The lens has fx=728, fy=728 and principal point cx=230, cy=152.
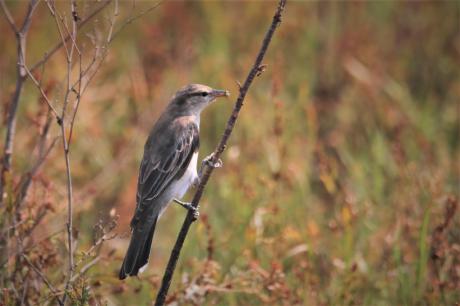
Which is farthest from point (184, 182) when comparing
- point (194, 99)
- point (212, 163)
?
point (212, 163)

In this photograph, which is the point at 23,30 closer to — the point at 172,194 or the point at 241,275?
the point at 172,194

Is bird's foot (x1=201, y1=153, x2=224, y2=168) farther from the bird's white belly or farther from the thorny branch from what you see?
the bird's white belly

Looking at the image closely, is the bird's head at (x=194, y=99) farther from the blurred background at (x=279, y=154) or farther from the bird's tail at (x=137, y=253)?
the bird's tail at (x=137, y=253)

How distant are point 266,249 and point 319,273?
1.66 feet

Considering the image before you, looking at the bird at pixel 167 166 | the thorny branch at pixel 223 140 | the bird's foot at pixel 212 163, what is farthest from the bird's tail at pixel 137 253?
the bird's foot at pixel 212 163

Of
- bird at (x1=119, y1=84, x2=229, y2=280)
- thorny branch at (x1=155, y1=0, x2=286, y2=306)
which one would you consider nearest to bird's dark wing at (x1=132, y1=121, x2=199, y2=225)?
bird at (x1=119, y1=84, x2=229, y2=280)

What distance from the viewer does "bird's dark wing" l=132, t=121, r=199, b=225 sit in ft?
16.6

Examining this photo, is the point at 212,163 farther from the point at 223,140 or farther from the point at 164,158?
the point at 164,158

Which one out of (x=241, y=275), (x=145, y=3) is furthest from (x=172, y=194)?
(x=145, y=3)

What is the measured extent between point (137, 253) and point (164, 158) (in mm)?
916

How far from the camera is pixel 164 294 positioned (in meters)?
4.11

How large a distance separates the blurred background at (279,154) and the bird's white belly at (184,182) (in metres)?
0.24

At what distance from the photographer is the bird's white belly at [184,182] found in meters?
5.21

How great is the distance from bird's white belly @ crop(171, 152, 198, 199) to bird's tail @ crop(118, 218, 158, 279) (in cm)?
45
